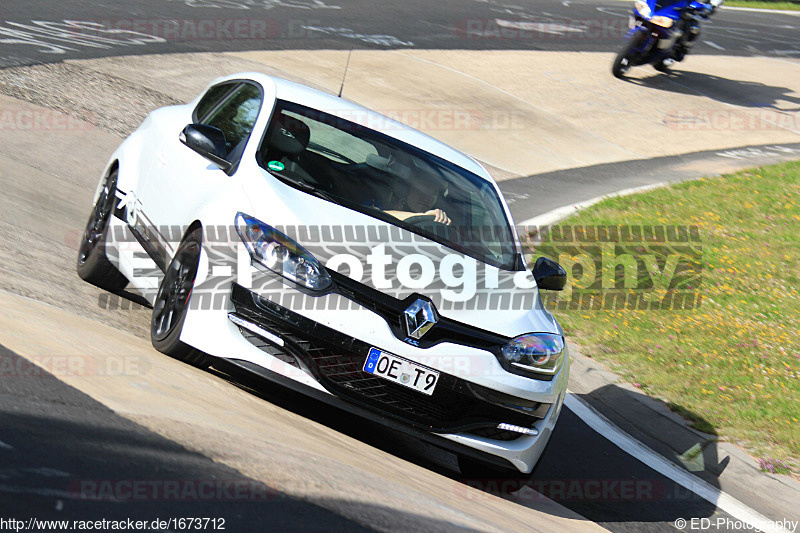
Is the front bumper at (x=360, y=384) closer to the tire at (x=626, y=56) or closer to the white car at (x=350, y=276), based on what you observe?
the white car at (x=350, y=276)

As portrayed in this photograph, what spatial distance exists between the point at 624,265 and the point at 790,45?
2112 centimetres

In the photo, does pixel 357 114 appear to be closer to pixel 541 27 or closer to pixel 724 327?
pixel 724 327

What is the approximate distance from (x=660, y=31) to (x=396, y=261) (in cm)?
1670

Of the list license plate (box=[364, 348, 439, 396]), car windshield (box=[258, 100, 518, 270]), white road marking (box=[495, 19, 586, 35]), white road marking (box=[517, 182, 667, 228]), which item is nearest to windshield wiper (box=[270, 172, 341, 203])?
car windshield (box=[258, 100, 518, 270])

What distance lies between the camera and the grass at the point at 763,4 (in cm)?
3763

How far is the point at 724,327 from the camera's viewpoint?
9375 mm

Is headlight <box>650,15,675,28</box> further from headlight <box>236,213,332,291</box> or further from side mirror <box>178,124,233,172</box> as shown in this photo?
headlight <box>236,213,332,291</box>

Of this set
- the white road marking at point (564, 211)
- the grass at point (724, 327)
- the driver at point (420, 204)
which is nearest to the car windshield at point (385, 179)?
the driver at point (420, 204)

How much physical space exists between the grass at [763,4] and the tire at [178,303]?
36.3 m

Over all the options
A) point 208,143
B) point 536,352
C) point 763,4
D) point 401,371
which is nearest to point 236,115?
point 208,143

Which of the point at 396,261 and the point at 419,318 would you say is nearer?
the point at 419,318

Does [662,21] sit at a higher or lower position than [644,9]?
lower

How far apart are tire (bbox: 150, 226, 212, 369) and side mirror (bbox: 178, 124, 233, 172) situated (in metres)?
0.51

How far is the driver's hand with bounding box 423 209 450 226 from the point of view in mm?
5824
